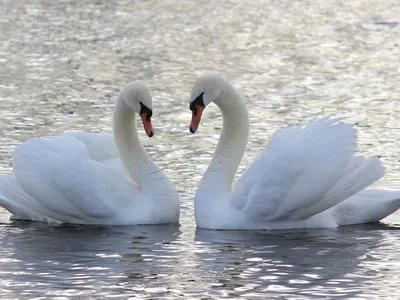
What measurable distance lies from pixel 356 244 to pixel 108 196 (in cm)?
221

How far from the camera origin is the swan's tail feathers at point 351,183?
420 inches

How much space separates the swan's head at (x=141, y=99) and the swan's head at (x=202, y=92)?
0.38m

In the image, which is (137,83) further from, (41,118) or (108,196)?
(41,118)

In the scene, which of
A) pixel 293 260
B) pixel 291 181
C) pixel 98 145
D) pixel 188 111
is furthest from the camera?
pixel 188 111

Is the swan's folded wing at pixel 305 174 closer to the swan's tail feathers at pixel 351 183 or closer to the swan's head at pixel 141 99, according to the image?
the swan's tail feathers at pixel 351 183

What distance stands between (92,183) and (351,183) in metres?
2.22

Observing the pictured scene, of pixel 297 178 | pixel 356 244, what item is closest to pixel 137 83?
pixel 297 178

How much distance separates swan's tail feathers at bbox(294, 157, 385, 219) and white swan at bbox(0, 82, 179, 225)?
1.34 m

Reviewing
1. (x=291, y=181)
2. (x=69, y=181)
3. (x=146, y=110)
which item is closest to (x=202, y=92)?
(x=146, y=110)

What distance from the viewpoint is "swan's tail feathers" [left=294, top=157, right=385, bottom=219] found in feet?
35.0

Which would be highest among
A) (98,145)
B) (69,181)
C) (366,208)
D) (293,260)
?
(98,145)

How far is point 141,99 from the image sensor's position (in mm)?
11188

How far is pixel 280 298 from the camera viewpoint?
8680mm

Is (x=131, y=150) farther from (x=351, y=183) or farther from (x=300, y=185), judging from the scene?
(x=351, y=183)
